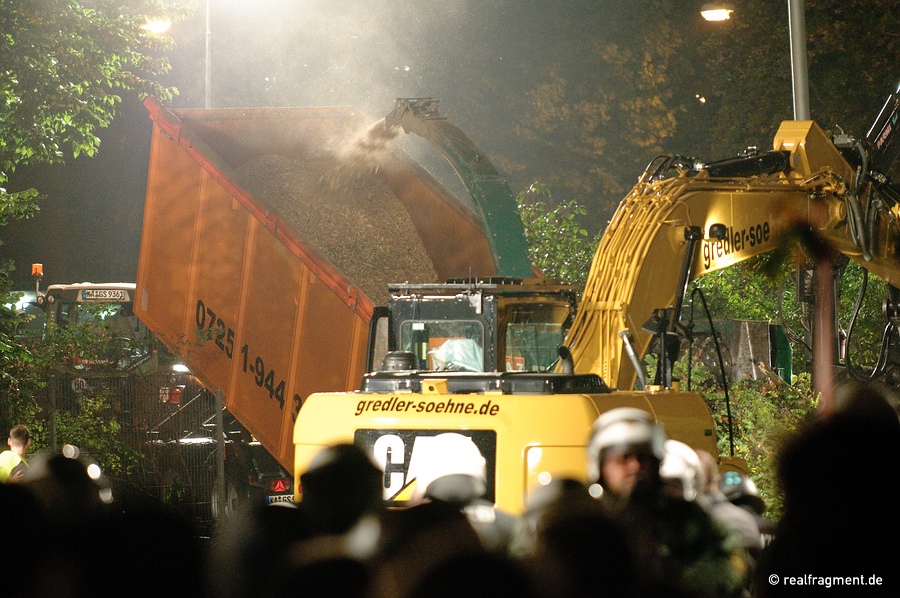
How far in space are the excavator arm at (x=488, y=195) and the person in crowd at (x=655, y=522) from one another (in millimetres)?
6757

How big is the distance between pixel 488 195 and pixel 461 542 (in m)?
8.20

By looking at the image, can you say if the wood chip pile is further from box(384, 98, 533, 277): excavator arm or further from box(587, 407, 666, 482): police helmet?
box(587, 407, 666, 482): police helmet

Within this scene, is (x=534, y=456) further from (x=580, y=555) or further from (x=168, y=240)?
(x=168, y=240)

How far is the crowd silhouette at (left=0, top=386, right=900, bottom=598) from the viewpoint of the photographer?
2.36m

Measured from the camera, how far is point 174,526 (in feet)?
8.39

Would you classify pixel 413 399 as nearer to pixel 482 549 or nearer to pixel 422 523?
pixel 422 523

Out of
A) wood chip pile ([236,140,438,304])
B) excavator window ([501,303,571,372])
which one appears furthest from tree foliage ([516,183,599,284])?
excavator window ([501,303,571,372])

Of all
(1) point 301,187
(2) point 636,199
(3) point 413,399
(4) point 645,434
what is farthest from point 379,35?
(4) point 645,434

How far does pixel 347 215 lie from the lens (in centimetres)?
1262

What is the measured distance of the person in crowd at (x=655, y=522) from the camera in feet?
9.24

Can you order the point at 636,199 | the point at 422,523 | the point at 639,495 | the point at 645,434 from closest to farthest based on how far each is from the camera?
the point at 422,523, the point at 639,495, the point at 645,434, the point at 636,199

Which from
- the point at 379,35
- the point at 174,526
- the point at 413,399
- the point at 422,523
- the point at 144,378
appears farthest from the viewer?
the point at 379,35

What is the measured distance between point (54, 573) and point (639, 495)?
1.63 metres

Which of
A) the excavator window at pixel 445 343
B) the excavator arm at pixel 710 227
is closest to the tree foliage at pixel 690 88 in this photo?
the excavator arm at pixel 710 227
